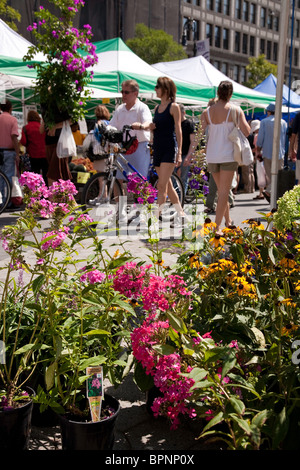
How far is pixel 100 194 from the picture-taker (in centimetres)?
762

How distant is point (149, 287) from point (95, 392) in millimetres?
489

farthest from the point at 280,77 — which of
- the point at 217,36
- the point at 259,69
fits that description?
the point at 217,36

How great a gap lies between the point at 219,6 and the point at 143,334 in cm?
6832

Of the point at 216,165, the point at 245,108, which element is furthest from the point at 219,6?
the point at 216,165

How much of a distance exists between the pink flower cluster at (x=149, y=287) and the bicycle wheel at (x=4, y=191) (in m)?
6.25

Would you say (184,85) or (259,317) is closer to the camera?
(259,317)

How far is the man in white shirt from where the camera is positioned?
24.3 feet

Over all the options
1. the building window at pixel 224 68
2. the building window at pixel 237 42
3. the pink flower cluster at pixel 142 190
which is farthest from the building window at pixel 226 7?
the pink flower cluster at pixel 142 190

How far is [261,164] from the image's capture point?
11719 mm

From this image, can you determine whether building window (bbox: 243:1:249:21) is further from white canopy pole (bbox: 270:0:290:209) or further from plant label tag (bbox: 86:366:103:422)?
plant label tag (bbox: 86:366:103:422)

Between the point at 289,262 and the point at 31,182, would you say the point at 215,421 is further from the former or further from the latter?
the point at 31,182

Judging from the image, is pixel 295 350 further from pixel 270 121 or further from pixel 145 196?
pixel 270 121

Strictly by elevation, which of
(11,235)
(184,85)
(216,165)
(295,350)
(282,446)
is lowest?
(282,446)

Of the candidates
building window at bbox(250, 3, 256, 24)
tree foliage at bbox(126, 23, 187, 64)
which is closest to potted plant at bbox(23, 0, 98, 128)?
tree foliage at bbox(126, 23, 187, 64)
